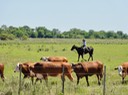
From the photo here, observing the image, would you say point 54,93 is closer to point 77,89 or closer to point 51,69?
point 77,89

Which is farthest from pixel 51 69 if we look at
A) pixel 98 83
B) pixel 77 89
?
pixel 77 89

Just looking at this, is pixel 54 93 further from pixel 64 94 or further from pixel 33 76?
pixel 33 76

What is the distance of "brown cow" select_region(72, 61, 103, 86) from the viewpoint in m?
20.6

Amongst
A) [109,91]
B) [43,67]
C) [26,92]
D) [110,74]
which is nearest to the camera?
[26,92]

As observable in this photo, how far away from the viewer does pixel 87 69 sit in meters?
20.9

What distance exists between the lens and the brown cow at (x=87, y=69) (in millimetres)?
20597

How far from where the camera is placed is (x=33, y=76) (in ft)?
68.5

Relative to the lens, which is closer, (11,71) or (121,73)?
(121,73)

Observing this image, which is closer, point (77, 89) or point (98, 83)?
point (77, 89)

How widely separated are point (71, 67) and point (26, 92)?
5754mm

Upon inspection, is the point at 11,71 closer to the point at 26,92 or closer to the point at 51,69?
the point at 51,69

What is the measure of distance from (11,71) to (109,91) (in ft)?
38.6

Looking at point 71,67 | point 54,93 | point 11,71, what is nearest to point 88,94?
point 54,93

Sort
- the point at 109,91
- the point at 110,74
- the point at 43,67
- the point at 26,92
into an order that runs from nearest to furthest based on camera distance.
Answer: the point at 26,92 < the point at 109,91 < the point at 43,67 < the point at 110,74
